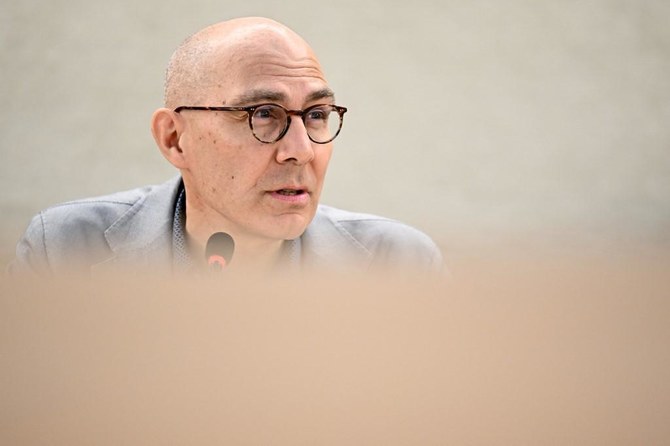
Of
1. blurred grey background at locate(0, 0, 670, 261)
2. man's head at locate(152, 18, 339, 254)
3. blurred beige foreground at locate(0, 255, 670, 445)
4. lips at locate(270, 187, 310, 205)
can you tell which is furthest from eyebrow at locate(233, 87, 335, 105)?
blurred grey background at locate(0, 0, 670, 261)

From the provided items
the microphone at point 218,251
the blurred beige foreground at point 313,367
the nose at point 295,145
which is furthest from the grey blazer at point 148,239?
the blurred beige foreground at point 313,367

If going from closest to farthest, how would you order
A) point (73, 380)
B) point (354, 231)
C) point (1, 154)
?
point (73, 380), point (354, 231), point (1, 154)

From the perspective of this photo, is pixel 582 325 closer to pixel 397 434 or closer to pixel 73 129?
pixel 397 434

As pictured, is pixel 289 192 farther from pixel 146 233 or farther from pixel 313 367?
pixel 313 367

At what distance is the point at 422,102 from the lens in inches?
120

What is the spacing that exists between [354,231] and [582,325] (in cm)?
127

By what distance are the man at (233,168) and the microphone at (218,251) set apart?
12.3 inches

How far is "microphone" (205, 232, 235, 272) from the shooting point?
85 cm

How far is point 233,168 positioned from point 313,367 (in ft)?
3.40

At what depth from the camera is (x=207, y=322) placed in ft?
0.60

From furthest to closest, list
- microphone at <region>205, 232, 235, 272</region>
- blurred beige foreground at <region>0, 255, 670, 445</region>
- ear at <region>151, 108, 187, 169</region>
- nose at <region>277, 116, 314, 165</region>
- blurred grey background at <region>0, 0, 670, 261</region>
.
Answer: blurred grey background at <region>0, 0, 670, 261</region>
ear at <region>151, 108, 187, 169</region>
nose at <region>277, 116, 314, 165</region>
microphone at <region>205, 232, 235, 272</region>
blurred beige foreground at <region>0, 255, 670, 445</region>

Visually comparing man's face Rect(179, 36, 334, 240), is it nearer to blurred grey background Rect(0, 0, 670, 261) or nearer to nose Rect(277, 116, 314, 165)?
nose Rect(277, 116, 314, 165)

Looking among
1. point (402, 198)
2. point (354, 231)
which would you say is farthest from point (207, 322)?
point (402, 198)

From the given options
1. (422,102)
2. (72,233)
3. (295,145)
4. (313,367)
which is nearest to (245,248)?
(295,145)
